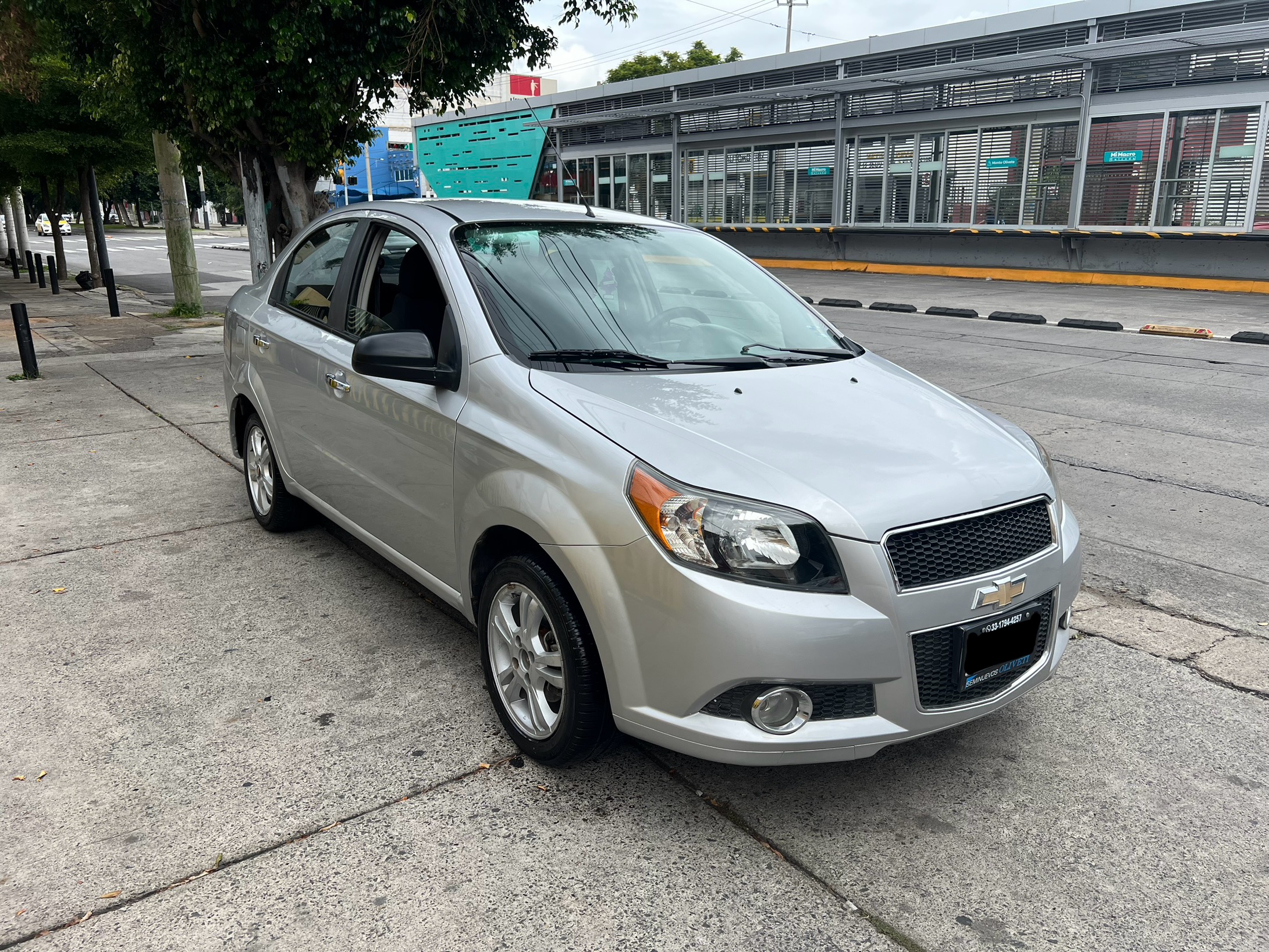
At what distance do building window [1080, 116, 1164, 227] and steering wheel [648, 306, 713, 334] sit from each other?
19.0 meters

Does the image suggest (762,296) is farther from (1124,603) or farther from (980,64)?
(980,64)

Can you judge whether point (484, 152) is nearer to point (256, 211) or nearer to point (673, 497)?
point (256, 211)

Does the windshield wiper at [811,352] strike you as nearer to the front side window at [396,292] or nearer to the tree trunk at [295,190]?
the front side window at [396,292]

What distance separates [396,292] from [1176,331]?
12.0m

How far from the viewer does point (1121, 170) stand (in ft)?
65.7

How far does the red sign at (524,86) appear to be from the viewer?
195ft

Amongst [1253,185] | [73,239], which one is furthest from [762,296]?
[73,239]

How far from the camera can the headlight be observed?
102 inches

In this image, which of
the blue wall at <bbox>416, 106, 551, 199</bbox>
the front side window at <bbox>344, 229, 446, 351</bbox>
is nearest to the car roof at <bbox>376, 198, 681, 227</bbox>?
the front side window at <bbox>344, 229, 446, 351</bbox>

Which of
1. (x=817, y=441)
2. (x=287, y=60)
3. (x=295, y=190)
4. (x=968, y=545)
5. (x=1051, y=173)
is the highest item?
(x=287, y=60)

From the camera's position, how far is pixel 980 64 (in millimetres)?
20641

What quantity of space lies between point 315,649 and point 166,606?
Result: 0.91m

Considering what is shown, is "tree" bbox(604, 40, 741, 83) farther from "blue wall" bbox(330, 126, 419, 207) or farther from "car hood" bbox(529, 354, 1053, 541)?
"car hood" bbox(529, 354, 1053, 541)

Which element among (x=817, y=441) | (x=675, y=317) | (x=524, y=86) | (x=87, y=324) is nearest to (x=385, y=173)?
(x=524, y=86)
